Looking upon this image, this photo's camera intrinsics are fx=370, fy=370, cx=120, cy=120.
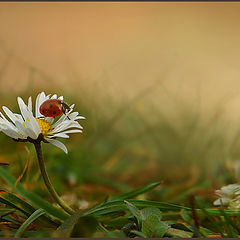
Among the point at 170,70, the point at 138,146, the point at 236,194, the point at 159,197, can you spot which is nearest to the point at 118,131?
the point at 138,146

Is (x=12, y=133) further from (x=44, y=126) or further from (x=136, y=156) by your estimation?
(x=136, y=156)

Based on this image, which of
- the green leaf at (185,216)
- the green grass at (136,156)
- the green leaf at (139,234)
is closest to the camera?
the green leaf at (139,234)

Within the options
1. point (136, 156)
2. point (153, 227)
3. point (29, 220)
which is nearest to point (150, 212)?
point (153, 227)

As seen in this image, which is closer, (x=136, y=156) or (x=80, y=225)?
(x=80, y=225)

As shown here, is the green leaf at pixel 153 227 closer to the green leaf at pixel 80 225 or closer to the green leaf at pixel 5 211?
the green leaf at pixel 80 225

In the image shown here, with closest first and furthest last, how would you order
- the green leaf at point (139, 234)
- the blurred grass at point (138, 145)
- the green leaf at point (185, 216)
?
the green leaf at point (139, 234)
the green leaf at point (185, 216)
the blurred grass at point (138, 145)

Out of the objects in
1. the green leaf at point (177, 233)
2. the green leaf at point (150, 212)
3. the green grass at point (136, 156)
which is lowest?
the green leaf at point (177, 233)

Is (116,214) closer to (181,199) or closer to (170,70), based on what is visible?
(181,199)

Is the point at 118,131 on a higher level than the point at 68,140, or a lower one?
higher

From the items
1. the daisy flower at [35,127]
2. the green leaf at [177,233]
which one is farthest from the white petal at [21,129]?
the green leaf at [177,233]
